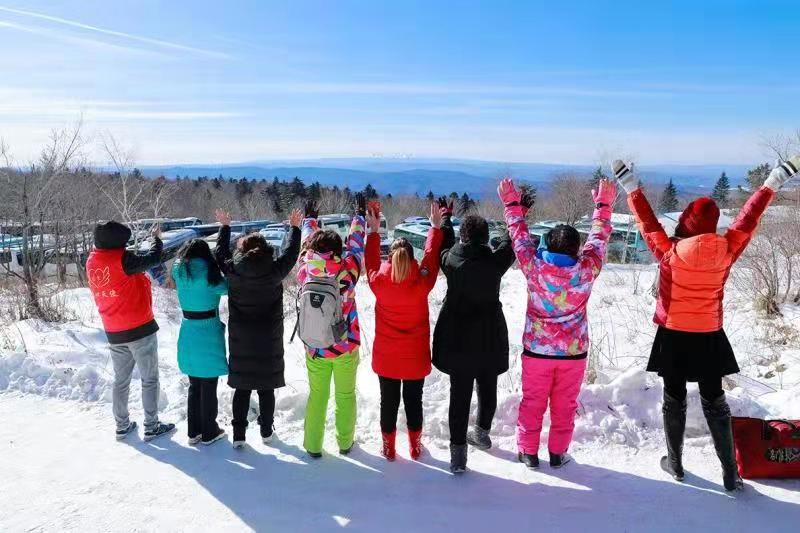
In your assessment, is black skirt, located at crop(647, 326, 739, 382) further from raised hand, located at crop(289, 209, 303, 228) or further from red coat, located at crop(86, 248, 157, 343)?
red coat, located at crop(86, 248, 157, 343)

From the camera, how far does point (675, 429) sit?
3.44 meters

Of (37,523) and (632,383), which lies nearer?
(37,523)

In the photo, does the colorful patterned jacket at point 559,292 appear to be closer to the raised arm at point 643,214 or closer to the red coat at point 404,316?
the raised arm at point 643,214

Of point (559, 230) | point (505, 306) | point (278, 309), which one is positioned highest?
point (559, 230)

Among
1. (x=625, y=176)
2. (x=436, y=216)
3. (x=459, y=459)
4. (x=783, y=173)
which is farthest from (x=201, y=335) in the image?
(x=783, y=173)

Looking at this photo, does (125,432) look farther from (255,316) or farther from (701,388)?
(701,388)

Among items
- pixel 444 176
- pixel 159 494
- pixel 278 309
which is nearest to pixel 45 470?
pixel 159 494

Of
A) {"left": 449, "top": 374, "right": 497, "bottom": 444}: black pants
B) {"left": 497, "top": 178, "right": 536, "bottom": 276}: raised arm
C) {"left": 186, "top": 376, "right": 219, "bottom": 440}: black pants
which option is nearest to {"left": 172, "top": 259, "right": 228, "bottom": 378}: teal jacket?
{"left": 186, "top": 376, "right": 219, "bottom": 440}: black pants

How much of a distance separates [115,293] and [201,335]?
2.53ft

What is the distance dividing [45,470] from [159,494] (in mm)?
1061

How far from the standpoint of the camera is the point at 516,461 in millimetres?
3768

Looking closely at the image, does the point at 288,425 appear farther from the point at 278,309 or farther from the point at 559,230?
the point at 559,230

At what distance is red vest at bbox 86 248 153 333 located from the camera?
3980 mm

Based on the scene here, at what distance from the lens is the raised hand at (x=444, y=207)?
390cm
